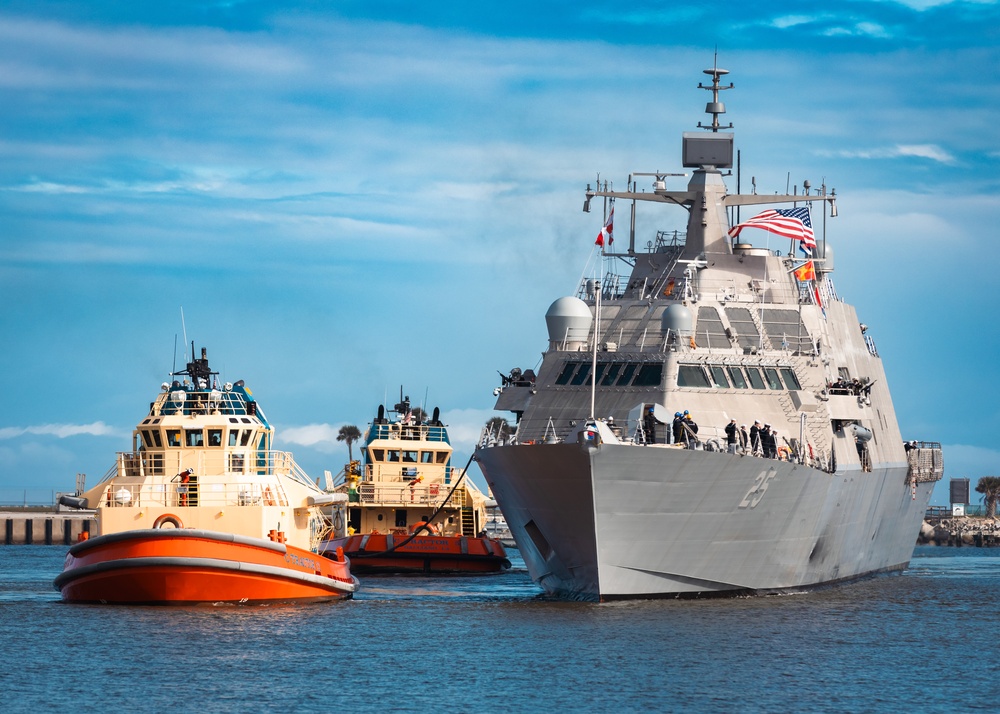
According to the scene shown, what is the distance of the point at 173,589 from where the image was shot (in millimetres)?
36562

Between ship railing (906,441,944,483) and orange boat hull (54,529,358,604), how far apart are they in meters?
24.5

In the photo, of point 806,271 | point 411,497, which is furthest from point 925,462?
point 411,497

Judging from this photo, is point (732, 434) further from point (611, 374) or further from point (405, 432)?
point (405, 432)

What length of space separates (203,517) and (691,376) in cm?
1261

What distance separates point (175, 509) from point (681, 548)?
38.9 ft

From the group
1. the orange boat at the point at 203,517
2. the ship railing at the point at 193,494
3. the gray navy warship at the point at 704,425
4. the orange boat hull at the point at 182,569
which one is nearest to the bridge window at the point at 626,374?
the gray navy warship at the point at 704,425

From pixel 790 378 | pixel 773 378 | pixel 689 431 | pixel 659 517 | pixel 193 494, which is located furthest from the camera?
pixel 790 378

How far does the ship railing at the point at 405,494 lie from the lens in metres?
59.6

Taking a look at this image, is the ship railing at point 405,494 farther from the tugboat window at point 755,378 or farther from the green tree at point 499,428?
the tugboat window at point 755,378

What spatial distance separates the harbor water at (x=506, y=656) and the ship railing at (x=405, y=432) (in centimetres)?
1951

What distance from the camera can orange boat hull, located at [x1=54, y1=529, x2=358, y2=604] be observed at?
35781mm

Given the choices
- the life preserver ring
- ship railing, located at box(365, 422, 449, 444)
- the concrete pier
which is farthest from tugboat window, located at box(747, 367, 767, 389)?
the concrete pier

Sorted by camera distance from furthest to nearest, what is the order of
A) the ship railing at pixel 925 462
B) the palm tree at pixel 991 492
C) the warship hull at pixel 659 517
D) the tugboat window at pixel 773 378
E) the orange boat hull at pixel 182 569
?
the palm tree at pixel 991 492
the ship railing at pixel 925 462
the tugboat window at pixel 773 378
the orange boat hull at pixel 182 569
the warship hull at pixel 659 517

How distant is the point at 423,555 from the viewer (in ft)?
181
